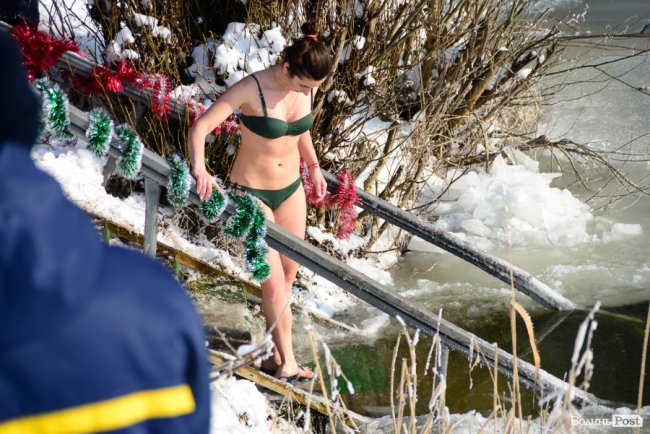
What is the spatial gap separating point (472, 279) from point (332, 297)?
1.24 metres

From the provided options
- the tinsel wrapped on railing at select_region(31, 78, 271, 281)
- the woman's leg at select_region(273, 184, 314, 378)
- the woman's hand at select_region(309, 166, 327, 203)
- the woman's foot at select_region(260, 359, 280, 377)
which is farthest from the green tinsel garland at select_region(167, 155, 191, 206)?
the woman's foot at select_region(260, 359, 280, 377)

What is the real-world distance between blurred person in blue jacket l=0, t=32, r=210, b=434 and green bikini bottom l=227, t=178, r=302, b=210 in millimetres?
2847

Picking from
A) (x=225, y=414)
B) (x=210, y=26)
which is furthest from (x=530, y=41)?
(x=225, y=414)

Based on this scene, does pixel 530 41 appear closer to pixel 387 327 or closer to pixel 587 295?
pixel 587 295

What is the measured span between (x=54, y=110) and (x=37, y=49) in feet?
6.13

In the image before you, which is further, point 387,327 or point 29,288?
point 387,327

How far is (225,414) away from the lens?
340cm

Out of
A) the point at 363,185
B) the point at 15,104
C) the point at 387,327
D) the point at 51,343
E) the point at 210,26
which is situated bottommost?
the point at 51,343

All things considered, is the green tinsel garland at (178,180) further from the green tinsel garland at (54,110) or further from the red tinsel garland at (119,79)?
the red tinsel garland at (119,79)

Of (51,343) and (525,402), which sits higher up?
(525,402)

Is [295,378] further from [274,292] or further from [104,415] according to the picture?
[104,415]

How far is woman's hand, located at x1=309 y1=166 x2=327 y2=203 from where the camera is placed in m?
4.02

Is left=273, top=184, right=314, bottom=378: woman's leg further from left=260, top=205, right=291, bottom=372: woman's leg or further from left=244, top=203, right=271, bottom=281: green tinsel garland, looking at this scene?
left=244, top=203, right=271, bottom=281: green tinsel garland

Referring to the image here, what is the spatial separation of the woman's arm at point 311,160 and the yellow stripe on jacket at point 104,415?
306cm
